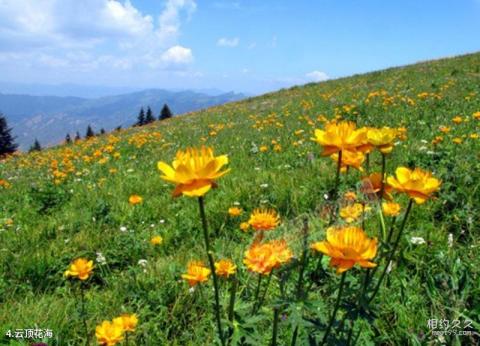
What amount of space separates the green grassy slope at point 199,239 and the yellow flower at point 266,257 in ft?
0.53

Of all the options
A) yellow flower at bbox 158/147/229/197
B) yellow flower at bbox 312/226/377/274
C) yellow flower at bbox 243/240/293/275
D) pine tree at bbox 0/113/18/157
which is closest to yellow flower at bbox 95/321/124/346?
yellow flower at bbox 243/240/293/275

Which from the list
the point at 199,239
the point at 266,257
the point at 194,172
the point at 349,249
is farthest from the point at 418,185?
the point at 199,239

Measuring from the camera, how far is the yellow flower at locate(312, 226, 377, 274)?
1.50m

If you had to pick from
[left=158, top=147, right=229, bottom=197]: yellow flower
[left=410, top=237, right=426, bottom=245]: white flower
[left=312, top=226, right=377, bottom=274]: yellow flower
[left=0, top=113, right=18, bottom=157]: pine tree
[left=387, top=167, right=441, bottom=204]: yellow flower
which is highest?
[left=158, top=147, right=229, bottom=197]: yellow flower

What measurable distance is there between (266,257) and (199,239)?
131 inches

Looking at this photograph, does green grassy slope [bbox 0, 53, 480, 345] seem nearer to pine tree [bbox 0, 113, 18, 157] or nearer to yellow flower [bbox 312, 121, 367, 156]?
yellow flower [bbox 312, 121, 367, 156]

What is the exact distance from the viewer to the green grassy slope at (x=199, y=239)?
3.13m

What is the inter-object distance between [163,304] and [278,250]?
2109 millimetres

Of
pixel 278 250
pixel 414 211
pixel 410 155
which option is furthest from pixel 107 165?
pixel 278 250

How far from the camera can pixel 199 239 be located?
5215 millimetres

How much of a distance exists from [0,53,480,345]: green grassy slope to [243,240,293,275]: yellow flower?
0.16m

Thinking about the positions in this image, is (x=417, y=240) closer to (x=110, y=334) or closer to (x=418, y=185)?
(x=418, y=185)

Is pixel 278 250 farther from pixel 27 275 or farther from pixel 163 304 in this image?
pixel 27 275

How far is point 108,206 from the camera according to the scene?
648 centimetres
